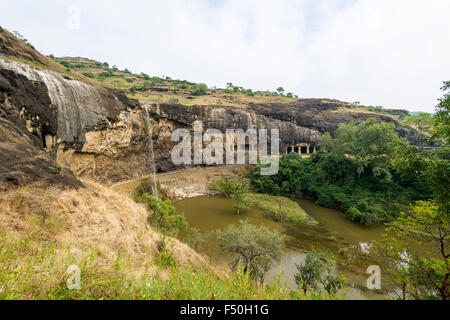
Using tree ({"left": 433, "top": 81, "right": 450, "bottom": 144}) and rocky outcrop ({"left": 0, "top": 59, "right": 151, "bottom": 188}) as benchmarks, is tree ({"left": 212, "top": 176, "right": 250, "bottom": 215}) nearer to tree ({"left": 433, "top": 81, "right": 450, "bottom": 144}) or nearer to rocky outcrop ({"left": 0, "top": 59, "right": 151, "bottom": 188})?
rocky outcrop ({"left": 0, "top": 59, "right": 151, "bottom": 188})

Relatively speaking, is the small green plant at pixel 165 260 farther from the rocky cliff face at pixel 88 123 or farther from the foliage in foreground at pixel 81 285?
the rocky cliff face at pixel 88 123

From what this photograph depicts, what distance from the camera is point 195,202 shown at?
1908 centimetres

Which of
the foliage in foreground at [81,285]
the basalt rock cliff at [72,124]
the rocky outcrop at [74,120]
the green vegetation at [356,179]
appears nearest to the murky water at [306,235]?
the green vegetation at [356,179]

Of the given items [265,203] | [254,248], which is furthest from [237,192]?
[254,248]

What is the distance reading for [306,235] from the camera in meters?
12.9

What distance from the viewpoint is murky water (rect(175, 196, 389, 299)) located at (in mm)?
9109

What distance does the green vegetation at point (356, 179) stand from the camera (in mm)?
15477

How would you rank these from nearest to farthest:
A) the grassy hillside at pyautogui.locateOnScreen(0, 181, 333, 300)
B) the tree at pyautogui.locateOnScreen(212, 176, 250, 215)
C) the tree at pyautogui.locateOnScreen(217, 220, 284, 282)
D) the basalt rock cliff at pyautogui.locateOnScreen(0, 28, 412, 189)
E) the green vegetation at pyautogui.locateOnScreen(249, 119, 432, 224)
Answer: the grassy hillside at pyautogui.locateOnScreen(0, 181, 333, 300), the basalt rock cliff at pyautogui.locateOnScreen(0, 28, 412, 189), the tree at pyautogui.locateOnScreen(217, 220, 284, 282), the green vegetation at pyautogui.locateOnScreen(249, 119, 432, 224), the tree at pyautogui.locateOnScreen(212, 176, 250, 215)

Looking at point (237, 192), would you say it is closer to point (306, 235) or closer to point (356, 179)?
point (306, 235)

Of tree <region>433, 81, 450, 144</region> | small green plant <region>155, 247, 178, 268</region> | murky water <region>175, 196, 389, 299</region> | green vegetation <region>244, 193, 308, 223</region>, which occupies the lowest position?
murky water <region>175, 196, 389, 299</region>

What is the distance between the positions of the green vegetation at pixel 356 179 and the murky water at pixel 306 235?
56.1 inches

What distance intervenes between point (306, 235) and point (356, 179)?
10.4 metres

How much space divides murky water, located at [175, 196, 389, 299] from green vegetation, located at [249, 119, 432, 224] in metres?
1.43

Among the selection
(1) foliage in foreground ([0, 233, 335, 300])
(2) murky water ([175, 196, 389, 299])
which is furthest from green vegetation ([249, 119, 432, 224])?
(1) foliage in foreground ([0, 233, 335, 300])
